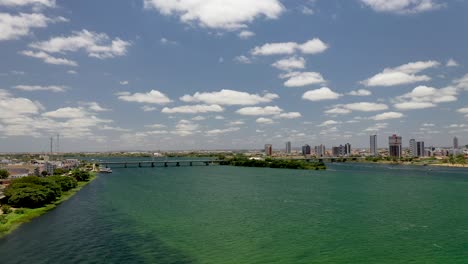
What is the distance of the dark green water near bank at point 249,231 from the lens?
30031 mm

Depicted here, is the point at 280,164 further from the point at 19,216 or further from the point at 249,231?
the point at 19,216

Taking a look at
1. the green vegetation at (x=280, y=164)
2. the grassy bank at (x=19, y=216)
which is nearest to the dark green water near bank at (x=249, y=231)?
the grassy bank at (x=19, y=216)

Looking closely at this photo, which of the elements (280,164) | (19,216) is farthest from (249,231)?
(280,164)

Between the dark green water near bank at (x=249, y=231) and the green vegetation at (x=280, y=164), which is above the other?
the green vegetation at (x=280, y=164)

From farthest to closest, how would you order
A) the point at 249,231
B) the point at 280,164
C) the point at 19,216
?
1. the point at 280,164
2. the point at 19,216
3. the point at 249,231

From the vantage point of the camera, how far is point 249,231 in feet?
126

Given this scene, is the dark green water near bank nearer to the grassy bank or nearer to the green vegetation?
the grassy bank

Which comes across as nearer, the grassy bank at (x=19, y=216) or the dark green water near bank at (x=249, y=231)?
the dark green water near bank at (x=249, y=231)

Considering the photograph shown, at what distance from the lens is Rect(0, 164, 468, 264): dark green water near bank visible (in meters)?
30.0

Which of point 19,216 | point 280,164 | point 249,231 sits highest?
point 280,164

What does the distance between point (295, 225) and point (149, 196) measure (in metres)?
34.3

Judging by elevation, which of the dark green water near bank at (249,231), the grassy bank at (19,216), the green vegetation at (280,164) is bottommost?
the dark green water near bank at (249,231)

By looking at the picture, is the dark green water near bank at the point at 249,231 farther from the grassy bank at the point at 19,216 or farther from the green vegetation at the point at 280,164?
the green vegetation at the point at 280,164

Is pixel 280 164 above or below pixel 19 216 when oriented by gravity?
above
